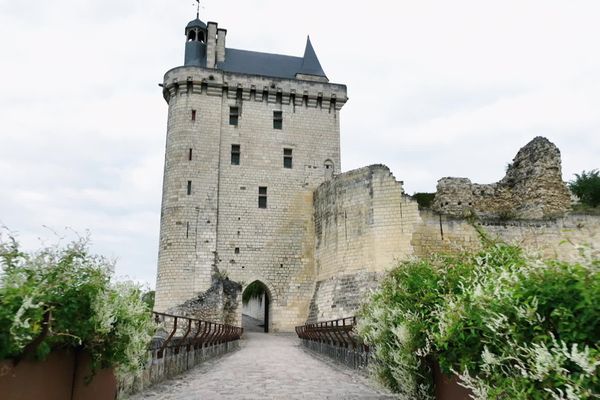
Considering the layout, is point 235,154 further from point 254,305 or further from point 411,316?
point 411,316

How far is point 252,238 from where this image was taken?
2205 centimetres

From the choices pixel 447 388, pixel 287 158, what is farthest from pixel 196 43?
pixel 447 388

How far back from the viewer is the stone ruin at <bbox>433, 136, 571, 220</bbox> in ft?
58.7

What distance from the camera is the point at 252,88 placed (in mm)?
23562

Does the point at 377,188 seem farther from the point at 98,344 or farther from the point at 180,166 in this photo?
the point at 98,344

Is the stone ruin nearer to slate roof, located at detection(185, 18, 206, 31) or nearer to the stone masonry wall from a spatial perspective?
the stone masonry wall

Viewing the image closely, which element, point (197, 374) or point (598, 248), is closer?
point (598, 248)

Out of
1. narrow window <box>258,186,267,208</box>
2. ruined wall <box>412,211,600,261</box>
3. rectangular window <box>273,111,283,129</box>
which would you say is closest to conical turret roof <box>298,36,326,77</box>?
rectangular window <box>273,111,283,129</box>

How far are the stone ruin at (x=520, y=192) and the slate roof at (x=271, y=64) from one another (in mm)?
10337

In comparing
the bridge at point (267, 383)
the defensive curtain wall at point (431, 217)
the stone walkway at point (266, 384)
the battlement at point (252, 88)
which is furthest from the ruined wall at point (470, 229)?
the stone walkway at point (266, 384)

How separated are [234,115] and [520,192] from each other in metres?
12.9

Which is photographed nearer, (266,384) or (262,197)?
(266,384)

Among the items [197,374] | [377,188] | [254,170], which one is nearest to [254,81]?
[254,170]

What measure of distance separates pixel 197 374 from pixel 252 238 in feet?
48.1
